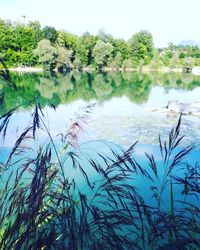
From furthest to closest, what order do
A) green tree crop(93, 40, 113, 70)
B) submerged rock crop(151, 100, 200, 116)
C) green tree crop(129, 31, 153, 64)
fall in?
green tree crop(129, 31, 153, 64) < green tree crop(93, 40, 113, 70) < submerged rock crop(151, 100, 200, 116)

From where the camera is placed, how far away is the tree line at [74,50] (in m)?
33.3

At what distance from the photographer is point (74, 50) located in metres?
37.8

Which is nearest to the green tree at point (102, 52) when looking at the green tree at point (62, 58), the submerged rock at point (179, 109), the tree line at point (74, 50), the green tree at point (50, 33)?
the tree line at point (74, 50)

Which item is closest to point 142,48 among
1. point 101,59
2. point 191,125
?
point 101,59

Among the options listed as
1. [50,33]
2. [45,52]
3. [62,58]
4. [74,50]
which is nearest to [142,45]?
[74,50]

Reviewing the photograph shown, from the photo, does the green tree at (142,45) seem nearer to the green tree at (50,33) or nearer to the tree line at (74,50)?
the tree line at (74,50)

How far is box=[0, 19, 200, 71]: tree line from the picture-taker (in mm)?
33312

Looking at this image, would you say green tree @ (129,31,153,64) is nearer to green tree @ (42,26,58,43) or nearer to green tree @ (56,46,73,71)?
green tree @ (42,26,58,43)

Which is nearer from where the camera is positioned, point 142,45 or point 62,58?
point 62,58

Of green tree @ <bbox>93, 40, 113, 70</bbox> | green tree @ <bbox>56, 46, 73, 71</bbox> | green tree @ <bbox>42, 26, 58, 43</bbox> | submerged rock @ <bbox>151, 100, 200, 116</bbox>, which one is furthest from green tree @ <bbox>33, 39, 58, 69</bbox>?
submerged rock @ <bbox>151, 100, 200, 116</bbox>

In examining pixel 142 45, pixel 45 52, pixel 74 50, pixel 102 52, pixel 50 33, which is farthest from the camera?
pixel 142 45

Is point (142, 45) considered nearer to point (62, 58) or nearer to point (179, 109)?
point (62, 58)

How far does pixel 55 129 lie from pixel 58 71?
2648cm

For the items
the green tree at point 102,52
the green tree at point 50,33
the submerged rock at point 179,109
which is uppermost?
the green tree at point 50,33
